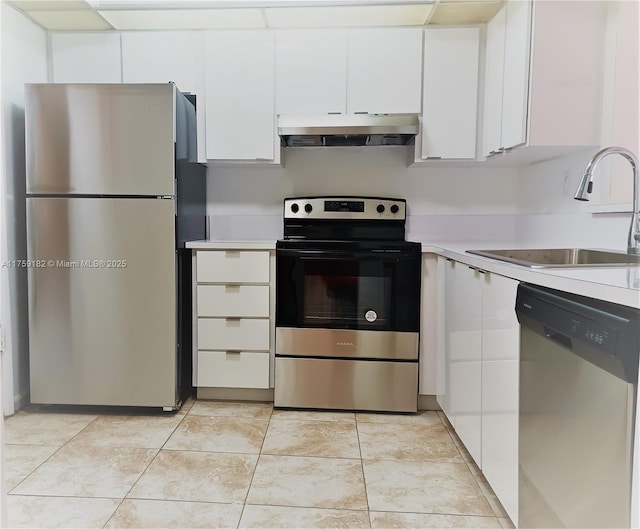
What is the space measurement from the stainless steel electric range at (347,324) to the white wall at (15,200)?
4.22ft

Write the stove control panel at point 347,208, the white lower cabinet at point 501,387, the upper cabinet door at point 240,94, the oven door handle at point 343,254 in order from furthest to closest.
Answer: the stove control panel at point 347,208
the upper cabinet door at point 240,94
the oven door handle at point 343,254
the white lower cabinet at point 501,387

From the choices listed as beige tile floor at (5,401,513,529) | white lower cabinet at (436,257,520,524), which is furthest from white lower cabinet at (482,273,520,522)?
beige tile floor at (5,401,513,529)

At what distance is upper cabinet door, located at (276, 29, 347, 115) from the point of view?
97.2 inches

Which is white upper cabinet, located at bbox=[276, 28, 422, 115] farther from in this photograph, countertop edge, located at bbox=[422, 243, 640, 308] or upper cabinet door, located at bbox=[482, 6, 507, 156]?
countertop edge, located at bbox=[422, 243, 640, 308]

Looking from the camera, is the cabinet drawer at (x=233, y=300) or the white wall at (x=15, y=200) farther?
the cabinet drawer at (x=233, y=300)

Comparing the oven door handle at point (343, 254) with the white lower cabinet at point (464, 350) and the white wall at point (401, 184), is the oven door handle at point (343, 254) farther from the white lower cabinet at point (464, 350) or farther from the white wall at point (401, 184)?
the white wall at point (401, 184)

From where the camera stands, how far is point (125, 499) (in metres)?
1.56

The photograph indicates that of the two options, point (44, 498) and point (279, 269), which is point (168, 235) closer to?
point (279, 269)

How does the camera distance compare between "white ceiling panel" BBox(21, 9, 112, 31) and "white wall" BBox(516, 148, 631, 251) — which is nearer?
"white wall" BBox(516, 148, 631, 251)

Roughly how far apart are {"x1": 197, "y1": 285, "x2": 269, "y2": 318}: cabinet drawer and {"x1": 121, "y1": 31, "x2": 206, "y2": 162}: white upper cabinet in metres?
0.88

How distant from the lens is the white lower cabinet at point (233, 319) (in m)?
2.35

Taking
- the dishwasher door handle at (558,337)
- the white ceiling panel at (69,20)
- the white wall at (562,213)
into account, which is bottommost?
the dishwasher door handle at (558,337)

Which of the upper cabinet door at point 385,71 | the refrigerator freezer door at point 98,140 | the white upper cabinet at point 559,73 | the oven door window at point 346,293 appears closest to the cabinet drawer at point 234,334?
the oven door window at point 346,293

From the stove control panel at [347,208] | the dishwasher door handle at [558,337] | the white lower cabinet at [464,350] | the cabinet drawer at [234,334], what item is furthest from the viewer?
the stove control panel at [347,208]
